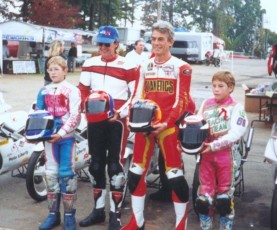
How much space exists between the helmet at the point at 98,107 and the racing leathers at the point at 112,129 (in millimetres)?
159

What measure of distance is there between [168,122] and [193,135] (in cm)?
37

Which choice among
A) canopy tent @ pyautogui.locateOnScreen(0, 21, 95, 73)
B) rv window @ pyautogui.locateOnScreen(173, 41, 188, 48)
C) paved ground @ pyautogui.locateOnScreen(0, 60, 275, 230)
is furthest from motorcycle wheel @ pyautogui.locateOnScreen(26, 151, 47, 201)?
rv window @ pyautogui.locateOnScreen(173, 41, 188, 48)

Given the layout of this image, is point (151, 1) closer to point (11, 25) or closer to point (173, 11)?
point (173, 11)

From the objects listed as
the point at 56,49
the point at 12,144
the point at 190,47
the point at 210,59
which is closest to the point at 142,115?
the point at 12,144

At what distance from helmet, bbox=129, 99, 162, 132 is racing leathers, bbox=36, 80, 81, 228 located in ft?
2.35

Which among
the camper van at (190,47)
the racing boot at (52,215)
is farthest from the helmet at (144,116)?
the camper van at (190,47)

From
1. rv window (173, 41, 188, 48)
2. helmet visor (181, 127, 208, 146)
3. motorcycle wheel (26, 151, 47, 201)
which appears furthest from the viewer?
rv window (173, 41, 188, 48)

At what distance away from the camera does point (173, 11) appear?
3526 inches

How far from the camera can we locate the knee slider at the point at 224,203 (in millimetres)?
4254

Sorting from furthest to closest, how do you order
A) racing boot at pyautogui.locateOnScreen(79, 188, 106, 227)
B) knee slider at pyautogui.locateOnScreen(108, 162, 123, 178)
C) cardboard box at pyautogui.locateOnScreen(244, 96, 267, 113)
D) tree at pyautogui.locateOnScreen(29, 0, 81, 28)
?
tree at pyautogui.locateOnScreen(29, 0, 81, 28) → cardboard box at pyautogui.locateOnScreen(244, 96, 267, 113) → racing boot at pyautogui.locateOnScreen(79, 188, 106, 227) → knee slider at pyautogui.locateOnScreen(108, 162, 123, 178)

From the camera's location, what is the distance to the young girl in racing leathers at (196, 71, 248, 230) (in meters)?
4.28

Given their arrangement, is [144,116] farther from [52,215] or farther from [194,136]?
[52,215]

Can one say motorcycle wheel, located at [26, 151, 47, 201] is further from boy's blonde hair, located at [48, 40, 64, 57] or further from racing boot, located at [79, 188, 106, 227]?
boy's blonde hair, located at [48, 40, 64, 57]

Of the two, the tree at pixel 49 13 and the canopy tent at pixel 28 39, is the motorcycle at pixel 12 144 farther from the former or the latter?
the tree at pixel 49 13
